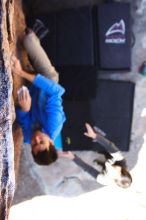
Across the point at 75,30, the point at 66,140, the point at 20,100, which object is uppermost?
the point at 75,30

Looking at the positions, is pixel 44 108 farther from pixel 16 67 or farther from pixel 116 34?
pixel 116 34

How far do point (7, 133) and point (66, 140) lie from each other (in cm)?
185

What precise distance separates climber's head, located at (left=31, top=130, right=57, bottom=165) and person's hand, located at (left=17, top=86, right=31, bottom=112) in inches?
5.7

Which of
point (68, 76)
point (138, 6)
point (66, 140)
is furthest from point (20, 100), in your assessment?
point (138, 6)

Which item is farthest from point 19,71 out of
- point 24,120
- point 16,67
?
point 24,120

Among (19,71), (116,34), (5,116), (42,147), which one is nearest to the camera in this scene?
(5,116)

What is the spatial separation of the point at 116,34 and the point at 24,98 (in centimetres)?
105

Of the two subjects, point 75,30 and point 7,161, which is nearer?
point 7,161

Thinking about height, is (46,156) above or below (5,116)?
below

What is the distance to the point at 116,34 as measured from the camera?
2.80 metres

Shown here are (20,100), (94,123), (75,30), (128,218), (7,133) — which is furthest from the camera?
(128,218)

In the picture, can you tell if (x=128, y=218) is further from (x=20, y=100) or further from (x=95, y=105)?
(x=20, y=100)

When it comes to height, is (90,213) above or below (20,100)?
below

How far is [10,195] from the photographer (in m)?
1.30
